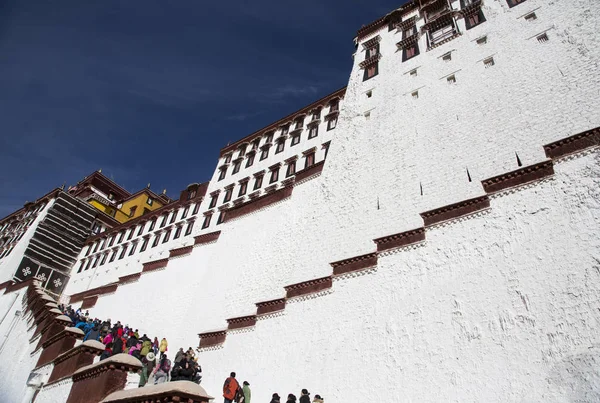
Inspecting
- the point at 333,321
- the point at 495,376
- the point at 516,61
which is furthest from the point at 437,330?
the point at 516,61

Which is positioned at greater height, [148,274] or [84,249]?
[84,249]

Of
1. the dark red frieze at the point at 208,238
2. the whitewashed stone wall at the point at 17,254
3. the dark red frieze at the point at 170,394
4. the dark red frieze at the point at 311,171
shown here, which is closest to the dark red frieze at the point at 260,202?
the dark red frieze at the point at 311,171

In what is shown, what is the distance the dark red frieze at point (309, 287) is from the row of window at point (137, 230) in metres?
15.5

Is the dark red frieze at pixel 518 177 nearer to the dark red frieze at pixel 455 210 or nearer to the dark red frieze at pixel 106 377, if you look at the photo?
the dark red frieze at pixel 455 210

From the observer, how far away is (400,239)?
1046 centimetres

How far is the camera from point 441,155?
11953 millimetres

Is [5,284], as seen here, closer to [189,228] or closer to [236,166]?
[189,228]

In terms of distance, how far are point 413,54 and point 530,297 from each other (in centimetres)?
1227

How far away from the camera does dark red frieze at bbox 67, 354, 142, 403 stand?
27.7ft

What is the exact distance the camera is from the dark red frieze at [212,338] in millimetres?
13030

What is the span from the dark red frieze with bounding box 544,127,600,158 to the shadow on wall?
15.0 ft

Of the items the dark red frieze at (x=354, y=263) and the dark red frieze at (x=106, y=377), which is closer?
the dark red frieze at (x=106, y=377)

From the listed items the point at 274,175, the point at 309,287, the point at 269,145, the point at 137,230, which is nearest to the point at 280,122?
the point at 269,145

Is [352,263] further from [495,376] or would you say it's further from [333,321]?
[495,376]
